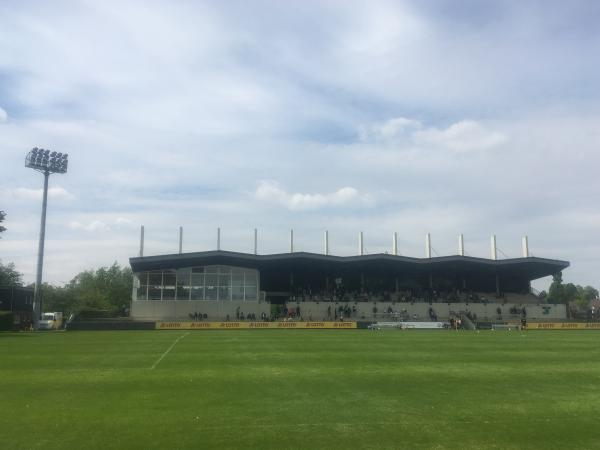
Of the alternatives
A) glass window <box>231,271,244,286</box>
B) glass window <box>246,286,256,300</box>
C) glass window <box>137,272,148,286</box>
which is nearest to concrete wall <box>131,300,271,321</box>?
glass window <box>246,286,256,300</box>

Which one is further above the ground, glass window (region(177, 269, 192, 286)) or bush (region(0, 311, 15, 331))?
glass window (region(177, 269, 192, 286))

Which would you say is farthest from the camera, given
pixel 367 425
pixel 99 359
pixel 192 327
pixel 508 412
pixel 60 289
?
pixel 60 289

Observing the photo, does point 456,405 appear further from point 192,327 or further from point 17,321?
point 17,321

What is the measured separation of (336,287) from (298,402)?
209ft

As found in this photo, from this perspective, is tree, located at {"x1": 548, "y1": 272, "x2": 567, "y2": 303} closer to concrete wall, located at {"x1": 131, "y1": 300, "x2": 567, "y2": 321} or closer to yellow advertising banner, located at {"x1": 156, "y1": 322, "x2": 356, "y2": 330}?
concrete wall, located at {"x1": 131, "y1": 300, "x2": 567, "y2": 321}

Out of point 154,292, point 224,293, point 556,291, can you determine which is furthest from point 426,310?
point 556,291

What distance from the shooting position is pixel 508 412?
11773 mm

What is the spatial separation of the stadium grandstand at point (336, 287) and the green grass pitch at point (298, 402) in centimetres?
4184

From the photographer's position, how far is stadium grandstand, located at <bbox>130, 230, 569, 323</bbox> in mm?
64250

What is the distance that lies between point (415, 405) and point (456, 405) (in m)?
0.99

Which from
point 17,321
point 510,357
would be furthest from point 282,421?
point 17,321

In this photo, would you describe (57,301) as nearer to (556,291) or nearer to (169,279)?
(169,279)

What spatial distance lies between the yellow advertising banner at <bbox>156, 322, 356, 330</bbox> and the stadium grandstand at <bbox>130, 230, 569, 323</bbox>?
785 centimetres

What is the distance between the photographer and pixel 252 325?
54062 millimetres
